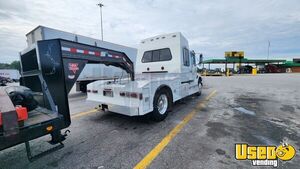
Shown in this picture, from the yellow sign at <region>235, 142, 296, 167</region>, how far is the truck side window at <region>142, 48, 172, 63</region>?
13.5 ft

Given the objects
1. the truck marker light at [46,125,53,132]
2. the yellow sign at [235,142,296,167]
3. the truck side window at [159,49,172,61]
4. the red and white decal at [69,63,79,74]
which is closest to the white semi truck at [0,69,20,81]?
the truck side window at [159,49,172,61]

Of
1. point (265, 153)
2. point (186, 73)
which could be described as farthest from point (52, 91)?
point (186, 73)

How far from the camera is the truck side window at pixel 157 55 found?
6312 millimetres

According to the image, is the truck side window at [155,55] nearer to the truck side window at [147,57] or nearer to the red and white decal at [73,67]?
the truck side window at [147,57]

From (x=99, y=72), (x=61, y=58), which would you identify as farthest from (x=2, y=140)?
(x=99, y=72)

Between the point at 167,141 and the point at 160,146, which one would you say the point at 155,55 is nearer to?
the point at 167,141

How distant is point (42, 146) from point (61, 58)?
6.52ft

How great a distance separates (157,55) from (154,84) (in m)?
2.72

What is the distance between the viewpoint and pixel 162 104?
15.8 ft

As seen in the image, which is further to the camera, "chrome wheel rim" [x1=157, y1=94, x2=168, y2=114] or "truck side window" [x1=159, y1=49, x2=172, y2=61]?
"truck side window" [x1=159, y1=49, x2=172, y2=61]

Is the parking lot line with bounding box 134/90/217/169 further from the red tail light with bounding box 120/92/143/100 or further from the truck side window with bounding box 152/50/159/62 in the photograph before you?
the truck side window with bounding box 152/50/159/62

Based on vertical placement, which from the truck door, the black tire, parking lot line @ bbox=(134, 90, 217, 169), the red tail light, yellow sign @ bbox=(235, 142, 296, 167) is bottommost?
yellow sign @ bbox=(235, 142, 296, 167)

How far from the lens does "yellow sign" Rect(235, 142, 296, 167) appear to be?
2686 mm

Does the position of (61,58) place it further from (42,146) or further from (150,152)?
(150,152)
